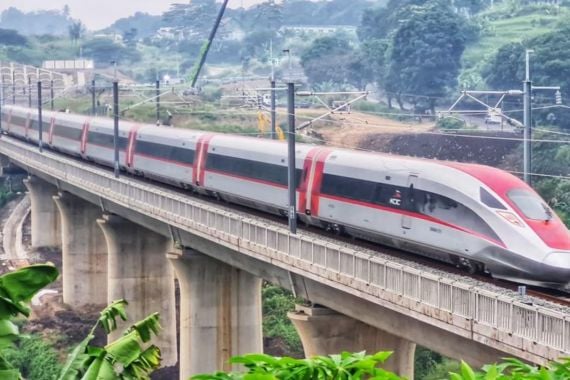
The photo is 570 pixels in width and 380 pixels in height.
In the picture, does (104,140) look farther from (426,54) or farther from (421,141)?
(426,54)

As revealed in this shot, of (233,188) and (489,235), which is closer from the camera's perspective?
(489,235)

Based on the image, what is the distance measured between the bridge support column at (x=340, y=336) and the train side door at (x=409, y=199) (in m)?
4.20

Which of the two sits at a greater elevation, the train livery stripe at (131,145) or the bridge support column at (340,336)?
Answer: the train livery stripe at (131,145)

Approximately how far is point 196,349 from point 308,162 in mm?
14151

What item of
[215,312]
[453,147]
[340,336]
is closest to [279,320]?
[215,312]

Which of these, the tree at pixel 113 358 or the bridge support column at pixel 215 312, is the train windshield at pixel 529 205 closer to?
the tree at pixel 113 358

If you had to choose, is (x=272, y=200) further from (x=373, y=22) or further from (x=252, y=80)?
(x=373, y=22)

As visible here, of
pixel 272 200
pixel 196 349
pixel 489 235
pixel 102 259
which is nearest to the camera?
pixel 489 235

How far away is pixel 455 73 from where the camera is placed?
117125 millimetres

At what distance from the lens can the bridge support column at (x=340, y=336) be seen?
3444cm

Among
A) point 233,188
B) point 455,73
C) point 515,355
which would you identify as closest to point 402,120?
point 455,73

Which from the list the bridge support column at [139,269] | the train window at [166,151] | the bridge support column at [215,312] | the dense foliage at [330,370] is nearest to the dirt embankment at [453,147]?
the bridge support column at [139,269]

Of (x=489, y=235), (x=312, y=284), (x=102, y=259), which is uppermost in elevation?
(x=489, y=235)

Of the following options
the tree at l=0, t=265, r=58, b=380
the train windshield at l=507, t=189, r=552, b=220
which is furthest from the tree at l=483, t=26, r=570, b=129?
the tree at l=0, t=265, r=58, b=380
